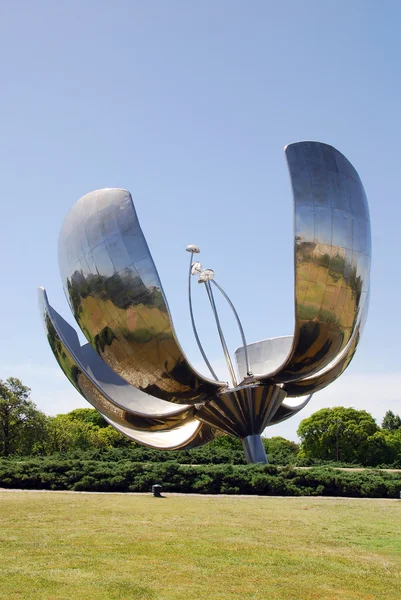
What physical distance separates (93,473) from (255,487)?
156 inches

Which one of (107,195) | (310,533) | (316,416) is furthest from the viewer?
(316,416)

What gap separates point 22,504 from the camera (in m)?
12.2

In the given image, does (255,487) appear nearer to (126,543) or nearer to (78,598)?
(126,543)

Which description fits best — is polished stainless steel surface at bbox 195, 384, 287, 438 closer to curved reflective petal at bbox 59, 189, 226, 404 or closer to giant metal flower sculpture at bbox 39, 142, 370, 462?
giant metal flower sculpture at bbox 39, 142, 370, 462

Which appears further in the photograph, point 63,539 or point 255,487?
point 255,487

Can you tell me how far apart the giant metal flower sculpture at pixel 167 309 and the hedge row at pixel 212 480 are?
1750 mm

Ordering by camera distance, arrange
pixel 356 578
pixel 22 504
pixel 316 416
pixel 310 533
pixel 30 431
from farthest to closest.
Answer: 1. pixel 316 416
2. pixel 30 431
3. pixel 22 504
4. pixel 310 533
5. pixel 356 578

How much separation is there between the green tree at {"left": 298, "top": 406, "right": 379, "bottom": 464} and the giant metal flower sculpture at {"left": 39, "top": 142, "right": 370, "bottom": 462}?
3461 cm

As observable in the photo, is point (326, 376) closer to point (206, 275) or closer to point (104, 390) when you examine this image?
point (206, 275)

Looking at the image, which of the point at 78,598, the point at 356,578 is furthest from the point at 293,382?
the point at 78,598

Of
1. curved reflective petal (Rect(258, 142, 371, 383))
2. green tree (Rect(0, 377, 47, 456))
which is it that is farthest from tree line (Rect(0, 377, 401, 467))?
curved reflective petal (Rect(258, 142, 371, 383))

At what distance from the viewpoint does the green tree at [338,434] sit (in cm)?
4947

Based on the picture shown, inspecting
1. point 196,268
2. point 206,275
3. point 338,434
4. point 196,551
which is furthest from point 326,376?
point 338,434

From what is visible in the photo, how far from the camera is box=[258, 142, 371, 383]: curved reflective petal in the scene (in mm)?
14211
